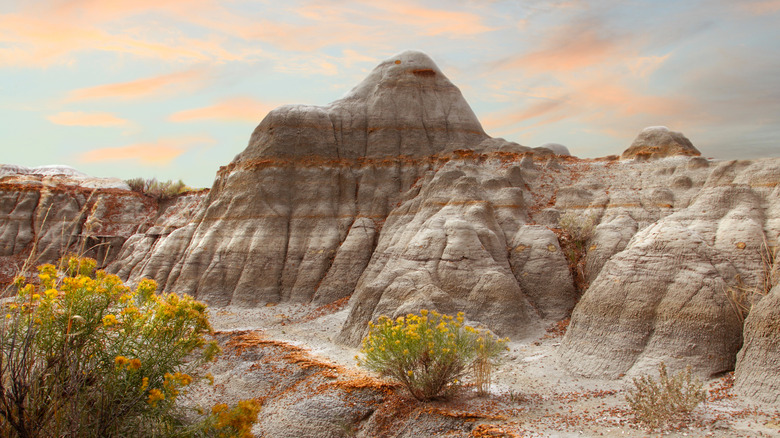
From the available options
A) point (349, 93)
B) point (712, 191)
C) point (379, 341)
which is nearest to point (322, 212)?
point (349, 93)

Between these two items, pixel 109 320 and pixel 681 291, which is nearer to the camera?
pixel 109 320

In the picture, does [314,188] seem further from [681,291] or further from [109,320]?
[109,320]

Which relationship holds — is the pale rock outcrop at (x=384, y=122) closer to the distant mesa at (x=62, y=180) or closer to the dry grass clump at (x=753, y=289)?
the dry grass clump at (x=753, y=289)

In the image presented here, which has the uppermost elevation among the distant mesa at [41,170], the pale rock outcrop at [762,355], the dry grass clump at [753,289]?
the distant mesa at [41,170]

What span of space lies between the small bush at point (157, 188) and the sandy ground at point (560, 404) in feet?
96.3

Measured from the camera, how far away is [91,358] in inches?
308

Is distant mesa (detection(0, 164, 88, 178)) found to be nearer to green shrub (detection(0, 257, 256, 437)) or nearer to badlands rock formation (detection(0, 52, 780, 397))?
badlands rock formation (detection(0, 52, 780, 397))

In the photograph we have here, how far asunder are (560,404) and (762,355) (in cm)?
415

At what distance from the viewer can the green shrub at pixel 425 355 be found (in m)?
12.4

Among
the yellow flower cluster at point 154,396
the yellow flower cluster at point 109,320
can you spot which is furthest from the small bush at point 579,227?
the yellow flower cluster at point 109,320

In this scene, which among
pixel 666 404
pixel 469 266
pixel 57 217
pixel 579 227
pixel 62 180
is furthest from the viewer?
pixel 62 180

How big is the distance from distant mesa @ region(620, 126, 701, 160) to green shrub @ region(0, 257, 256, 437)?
77.8 ft

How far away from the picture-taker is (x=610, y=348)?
44.8 feet

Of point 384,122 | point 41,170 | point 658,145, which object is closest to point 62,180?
point 41,170
